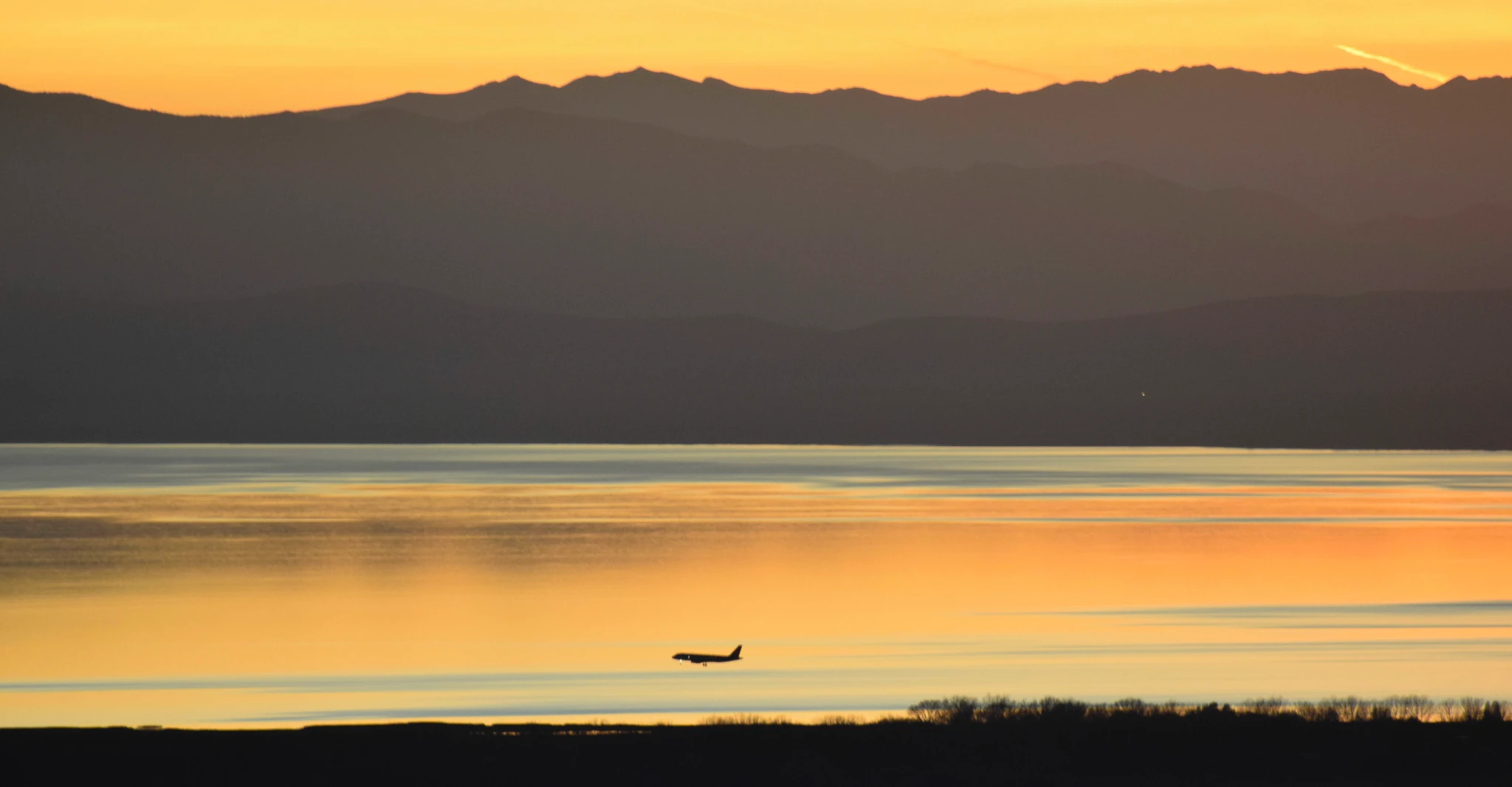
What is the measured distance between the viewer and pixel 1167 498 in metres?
87.1

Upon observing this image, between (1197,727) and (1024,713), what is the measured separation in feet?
5.22

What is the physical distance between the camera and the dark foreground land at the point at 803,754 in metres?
16.7

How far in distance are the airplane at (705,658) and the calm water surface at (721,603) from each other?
18cm

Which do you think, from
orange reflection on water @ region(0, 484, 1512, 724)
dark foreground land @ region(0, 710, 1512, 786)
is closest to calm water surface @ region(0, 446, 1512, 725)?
orange reflection on water @ region(0, 484, 1512, 724)

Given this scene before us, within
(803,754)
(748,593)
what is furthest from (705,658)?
(748,593)

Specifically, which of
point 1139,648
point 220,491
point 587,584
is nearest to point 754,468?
point 220,491

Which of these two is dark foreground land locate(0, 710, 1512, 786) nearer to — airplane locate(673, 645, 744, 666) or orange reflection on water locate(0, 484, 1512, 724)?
orange reflection on water locate(0, 484, 1512, 724)

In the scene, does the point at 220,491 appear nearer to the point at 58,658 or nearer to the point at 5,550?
the point at 5,550

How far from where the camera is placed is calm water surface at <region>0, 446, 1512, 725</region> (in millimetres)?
26828

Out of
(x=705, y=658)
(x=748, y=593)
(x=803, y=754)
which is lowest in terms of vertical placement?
(x=803, y=754)

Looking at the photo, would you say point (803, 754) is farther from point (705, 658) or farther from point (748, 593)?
point (748, 593)

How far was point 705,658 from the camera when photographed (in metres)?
28.7

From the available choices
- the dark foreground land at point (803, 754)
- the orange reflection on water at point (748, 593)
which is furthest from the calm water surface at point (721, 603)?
the dark foreground land at point (803, 754)

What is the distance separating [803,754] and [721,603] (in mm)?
22355
